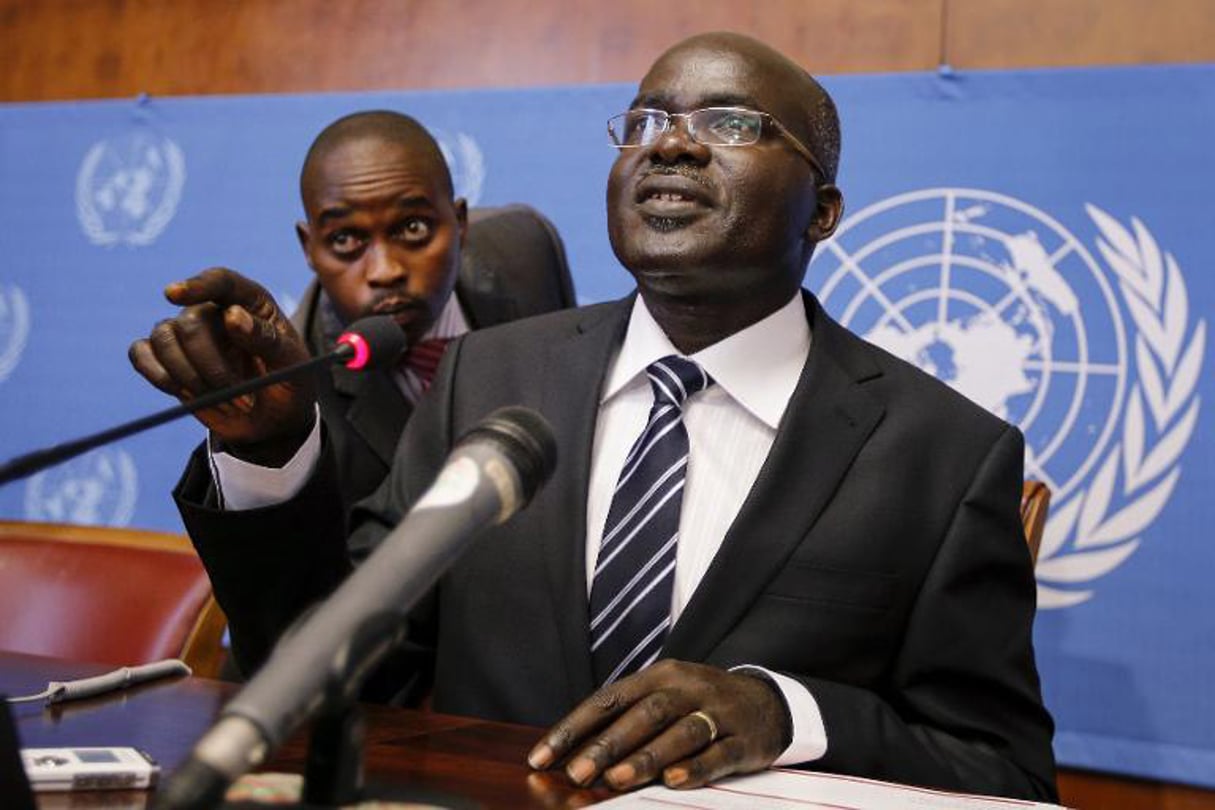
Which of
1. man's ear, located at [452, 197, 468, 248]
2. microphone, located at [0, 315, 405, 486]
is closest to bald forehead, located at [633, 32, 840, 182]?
microphone, located at [0, 315, 405, 486]

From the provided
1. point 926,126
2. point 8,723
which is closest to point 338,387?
point 926,126

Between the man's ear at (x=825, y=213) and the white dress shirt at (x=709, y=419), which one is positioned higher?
the man's ear at (x=825, y=213)

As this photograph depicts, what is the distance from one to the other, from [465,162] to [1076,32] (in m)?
1.27

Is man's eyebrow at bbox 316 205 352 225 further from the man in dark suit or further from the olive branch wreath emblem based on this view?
the olive branch wreath emblem

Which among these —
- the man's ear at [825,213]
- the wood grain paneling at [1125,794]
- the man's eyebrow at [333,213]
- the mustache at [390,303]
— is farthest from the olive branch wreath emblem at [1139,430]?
the man's eyebrow at [333,213]

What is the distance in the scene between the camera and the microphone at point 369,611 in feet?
2.16

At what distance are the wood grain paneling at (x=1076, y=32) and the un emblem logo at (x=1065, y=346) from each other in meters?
0.29

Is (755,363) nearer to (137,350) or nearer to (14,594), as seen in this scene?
(137,350)

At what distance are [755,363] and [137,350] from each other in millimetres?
757

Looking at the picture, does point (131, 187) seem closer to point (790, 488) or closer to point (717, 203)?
point (717, 203)

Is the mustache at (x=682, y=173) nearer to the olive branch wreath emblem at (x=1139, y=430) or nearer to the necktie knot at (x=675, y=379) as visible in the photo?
the necktie knot at (x=675, y=379)

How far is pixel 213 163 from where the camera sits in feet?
11.2

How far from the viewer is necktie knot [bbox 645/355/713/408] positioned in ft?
5.61

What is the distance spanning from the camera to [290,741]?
1.17 meters
